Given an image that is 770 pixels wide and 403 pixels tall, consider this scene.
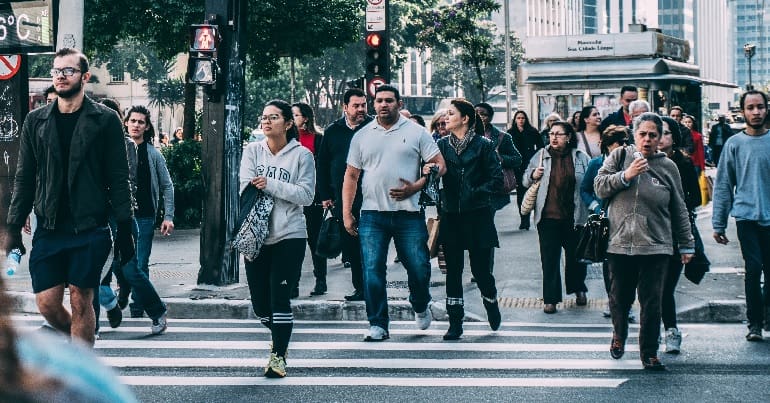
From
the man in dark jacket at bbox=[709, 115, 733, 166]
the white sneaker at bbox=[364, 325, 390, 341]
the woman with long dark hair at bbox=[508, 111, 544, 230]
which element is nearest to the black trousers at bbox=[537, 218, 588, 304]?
the white sneaker at bbox=[364, 325, 390, 341]

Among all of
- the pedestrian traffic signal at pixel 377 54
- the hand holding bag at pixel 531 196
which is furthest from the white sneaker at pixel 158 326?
the pedestrian traffic signal at pixel 377 54

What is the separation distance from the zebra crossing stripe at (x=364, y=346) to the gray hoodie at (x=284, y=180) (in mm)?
1288

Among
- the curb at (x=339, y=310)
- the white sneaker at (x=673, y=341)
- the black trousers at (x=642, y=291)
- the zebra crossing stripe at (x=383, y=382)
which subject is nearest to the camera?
the zebra crossing stripe at (x=383, y=382)

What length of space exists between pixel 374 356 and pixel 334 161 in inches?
113

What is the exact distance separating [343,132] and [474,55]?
24.3 meters

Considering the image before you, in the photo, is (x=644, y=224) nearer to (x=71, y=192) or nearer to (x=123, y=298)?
(x=71, y=192)

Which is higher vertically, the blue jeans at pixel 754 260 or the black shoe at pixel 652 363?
the blue jeans at pixel 754 260

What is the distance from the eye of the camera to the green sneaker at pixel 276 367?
731cm

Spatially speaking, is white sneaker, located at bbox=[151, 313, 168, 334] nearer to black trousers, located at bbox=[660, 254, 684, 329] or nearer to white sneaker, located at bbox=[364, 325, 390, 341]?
white sneaker, located at bbox=[364, 325, 390, 341]

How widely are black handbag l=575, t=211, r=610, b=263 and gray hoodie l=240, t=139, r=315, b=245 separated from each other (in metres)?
1.88

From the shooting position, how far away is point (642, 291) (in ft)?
25.3

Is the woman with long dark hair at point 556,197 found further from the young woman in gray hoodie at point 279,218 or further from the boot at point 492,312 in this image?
the young woman in gray hoodie at point 279,218

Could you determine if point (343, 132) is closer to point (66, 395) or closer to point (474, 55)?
point (66, 395)

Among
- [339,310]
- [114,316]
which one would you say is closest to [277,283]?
[114,316]
